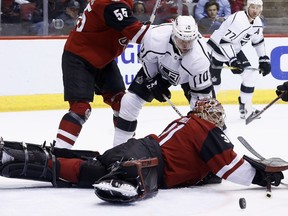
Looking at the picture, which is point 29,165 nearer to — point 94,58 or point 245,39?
point 94,58

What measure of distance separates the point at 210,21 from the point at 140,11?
29.5 inches

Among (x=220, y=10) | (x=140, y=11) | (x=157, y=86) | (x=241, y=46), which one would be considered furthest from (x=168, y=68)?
(x=220, y=10)

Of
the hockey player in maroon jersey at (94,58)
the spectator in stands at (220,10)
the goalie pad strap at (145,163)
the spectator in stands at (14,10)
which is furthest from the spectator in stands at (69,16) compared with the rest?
the goalie pad strap at (145,163)

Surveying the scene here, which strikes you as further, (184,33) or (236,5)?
(236,5)

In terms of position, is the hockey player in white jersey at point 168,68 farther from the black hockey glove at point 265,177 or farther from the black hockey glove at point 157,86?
the black hockey glove at point 265,177

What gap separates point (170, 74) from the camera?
5.31 meters

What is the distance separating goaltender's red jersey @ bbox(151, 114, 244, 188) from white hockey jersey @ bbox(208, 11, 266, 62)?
11.6 feet

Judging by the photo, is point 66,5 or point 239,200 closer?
point 239,200

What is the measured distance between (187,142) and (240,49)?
3.85 metres

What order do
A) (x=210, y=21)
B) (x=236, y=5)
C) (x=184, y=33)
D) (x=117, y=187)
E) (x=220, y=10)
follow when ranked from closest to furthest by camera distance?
(x=117, y=187)
(x=184, y=33)
(x=210, y=21)
(x=220, y=10)
(x=236, y=5)

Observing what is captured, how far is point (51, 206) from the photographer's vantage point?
13.9 ft

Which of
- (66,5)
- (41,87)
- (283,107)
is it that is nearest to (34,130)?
(41,87)

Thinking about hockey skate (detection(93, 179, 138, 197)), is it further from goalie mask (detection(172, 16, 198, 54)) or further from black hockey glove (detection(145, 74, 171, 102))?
black hockey glove (detection(145, 74, 171, 102))

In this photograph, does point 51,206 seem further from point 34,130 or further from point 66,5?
point 66,5
